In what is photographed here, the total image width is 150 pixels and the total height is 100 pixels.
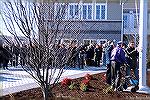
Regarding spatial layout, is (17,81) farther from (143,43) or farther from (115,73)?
(143,43)

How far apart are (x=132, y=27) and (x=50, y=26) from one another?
16.1 meters

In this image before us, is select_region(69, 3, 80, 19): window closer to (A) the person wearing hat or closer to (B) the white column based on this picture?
(B) the white column

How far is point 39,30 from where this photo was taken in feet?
23.4

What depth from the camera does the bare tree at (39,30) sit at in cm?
702

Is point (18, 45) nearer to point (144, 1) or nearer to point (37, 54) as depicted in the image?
point (37, 54)

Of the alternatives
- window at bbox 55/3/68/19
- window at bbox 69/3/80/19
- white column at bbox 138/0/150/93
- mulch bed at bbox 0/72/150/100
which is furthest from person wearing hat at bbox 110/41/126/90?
window at bbox 55/3/68/19

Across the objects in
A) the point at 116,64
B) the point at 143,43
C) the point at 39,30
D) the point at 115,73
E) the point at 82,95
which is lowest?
the point at 82,95

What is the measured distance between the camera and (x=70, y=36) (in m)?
7.76

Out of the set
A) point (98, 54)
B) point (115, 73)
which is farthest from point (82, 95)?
point (98, 54)

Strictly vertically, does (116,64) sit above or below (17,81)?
above

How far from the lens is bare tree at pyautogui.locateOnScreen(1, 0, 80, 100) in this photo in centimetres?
702

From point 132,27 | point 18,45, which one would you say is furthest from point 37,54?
point 132,27

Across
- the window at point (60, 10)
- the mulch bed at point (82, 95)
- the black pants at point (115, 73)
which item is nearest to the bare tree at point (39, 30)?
the window at point (60, 10)

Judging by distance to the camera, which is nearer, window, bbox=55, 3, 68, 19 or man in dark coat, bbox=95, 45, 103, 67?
window, bbox=55, 3, 68, 19
